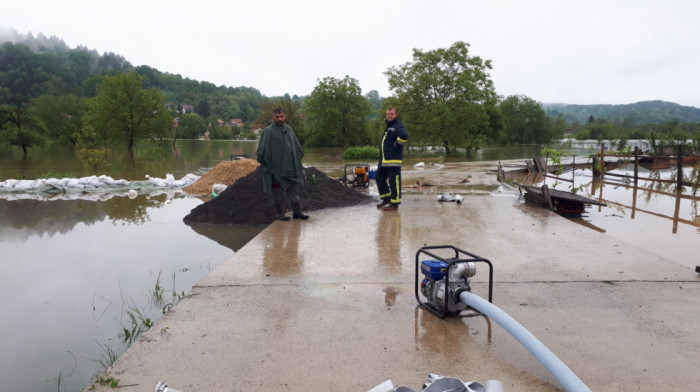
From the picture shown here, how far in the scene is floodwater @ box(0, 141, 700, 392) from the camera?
128 inches

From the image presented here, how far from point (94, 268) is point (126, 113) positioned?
92.3ft

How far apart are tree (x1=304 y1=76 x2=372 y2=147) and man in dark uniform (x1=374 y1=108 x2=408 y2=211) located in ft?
153

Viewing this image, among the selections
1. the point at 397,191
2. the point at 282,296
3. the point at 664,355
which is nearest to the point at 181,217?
the point at 397,191

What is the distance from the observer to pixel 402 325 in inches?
119

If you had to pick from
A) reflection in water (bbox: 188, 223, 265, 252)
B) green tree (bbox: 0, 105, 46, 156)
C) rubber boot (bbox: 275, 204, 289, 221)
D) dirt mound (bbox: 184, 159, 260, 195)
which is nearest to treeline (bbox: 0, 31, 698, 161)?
green tree (bbox: 0, 105, 46, 156)

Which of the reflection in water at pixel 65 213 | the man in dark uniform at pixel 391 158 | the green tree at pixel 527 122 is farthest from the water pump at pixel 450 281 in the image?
the green tree at pixel 527 122

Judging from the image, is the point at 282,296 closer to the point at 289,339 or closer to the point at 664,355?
the point at 289,339

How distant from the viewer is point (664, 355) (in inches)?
101

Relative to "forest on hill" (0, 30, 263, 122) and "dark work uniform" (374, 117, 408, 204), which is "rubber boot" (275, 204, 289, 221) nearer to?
"dark work uniform" (374, 117, 408, 204)

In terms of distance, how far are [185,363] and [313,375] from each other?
31.2 inches

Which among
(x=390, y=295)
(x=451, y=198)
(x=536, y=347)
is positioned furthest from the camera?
(x=451, y=198)

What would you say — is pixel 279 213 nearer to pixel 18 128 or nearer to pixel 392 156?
pixel 392 156

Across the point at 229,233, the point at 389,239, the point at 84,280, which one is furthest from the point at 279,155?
the point at 84,280

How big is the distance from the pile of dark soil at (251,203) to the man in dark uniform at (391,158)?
876mm
